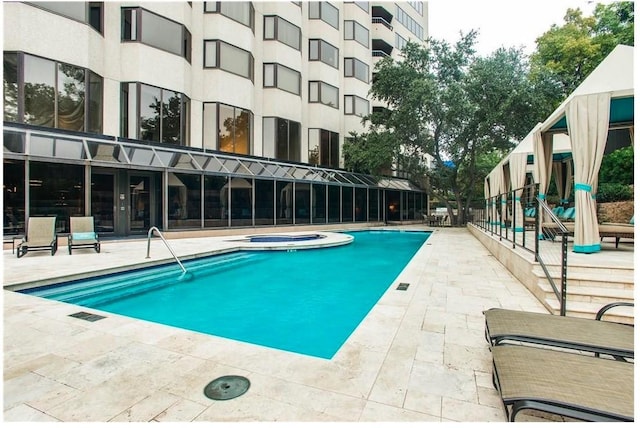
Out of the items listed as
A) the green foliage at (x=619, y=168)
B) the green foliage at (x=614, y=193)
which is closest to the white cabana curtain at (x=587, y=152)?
the green foliage at (x=614, y=193)

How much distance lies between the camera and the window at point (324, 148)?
806 inches

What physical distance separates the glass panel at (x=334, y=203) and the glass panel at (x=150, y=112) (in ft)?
32.7

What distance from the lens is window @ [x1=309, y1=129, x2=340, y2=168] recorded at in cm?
2047

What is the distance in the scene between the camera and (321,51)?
21.0 metres

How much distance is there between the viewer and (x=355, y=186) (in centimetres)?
2103

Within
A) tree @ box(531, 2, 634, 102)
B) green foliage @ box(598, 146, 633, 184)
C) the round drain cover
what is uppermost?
tree @ box(531, 2, 634, 102)

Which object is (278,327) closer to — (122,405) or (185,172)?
(122,405)

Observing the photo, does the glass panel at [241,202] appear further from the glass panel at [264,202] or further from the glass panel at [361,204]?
the glass panel at [361,204]

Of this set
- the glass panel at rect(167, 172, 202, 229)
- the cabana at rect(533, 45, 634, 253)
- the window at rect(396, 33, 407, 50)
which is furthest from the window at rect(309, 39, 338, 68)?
the cabana at rect(533, 45, 634, 253)

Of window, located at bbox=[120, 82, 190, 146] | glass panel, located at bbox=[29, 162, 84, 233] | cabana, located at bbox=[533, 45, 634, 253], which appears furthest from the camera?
window, located at bbox=[120, 82, 190, 146]

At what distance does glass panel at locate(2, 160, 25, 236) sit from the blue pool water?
564 centimetres

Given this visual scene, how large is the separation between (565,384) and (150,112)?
15.0m

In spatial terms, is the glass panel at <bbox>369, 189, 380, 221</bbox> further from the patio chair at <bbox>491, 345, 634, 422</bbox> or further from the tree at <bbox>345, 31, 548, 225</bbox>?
the patio chair at <bbox>491, 345, 634, 422</bbox>

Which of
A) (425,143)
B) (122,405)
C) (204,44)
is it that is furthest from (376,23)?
(122,405)
